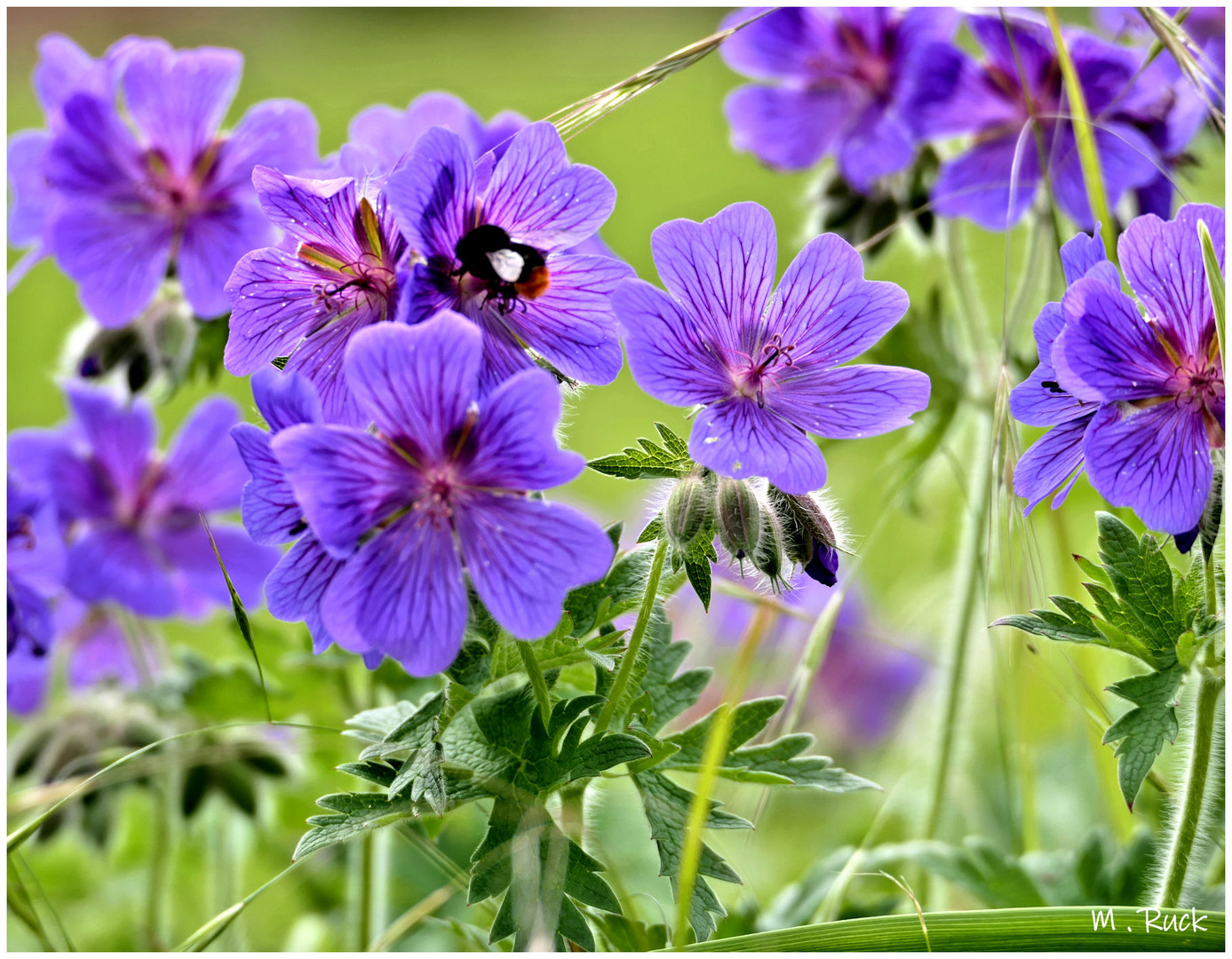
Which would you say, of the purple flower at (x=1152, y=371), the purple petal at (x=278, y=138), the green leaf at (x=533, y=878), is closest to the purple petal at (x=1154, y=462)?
the purple flower at (x=1152, y=371)

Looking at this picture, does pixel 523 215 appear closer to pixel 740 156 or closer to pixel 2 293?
pixel 2 293

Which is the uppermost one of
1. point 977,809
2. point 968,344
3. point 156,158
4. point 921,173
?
point 156,158

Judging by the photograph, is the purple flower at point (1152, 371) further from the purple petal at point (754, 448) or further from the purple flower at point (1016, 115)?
the purple flower at point (1016, 115)

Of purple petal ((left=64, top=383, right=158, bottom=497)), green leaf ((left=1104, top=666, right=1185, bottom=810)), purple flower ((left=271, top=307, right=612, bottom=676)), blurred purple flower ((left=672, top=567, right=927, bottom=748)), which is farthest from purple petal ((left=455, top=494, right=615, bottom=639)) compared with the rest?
blurred purple flower ((left=672, top=567, right=927, bottom=748))

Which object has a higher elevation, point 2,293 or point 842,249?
point 2,293

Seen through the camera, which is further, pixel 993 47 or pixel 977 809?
pixel 977 809

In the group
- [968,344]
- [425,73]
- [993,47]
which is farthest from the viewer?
[425,73]

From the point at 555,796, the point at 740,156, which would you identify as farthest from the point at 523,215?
the point at 740,156
